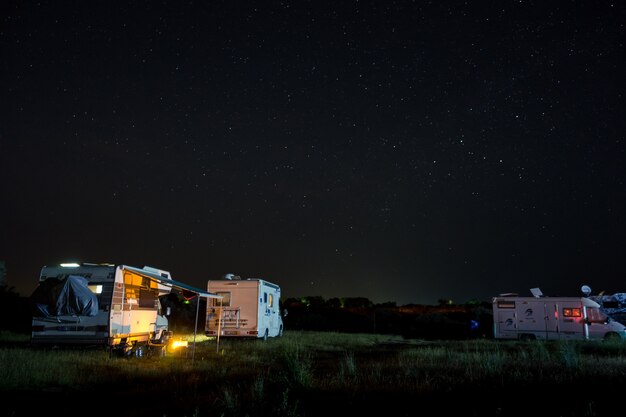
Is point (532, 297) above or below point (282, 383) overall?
above

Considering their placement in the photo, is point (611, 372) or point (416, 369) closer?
point (611, 372)

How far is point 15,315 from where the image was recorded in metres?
30.0

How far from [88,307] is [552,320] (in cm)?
2059

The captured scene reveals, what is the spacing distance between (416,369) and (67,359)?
8.84 metres

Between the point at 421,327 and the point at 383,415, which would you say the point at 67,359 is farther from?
the point at 421,327

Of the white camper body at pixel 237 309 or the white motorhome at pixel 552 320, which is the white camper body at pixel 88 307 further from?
the white motorhome at pixel 552 320

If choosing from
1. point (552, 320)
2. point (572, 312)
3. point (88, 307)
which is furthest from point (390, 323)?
point (88, 307)

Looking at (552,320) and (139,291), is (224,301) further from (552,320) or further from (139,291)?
(552,320)

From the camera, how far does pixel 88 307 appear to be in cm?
1384

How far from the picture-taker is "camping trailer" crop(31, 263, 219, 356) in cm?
1386

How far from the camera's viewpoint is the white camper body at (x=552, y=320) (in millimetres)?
23516

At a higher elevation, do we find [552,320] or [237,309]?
[237,309]

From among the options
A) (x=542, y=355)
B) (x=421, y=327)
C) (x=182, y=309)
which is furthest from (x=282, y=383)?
(x=182, y=309)

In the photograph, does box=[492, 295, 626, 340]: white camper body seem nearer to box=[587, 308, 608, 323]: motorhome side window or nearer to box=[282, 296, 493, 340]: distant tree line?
box=[587, 308, 608, 323]: motorhome side window
